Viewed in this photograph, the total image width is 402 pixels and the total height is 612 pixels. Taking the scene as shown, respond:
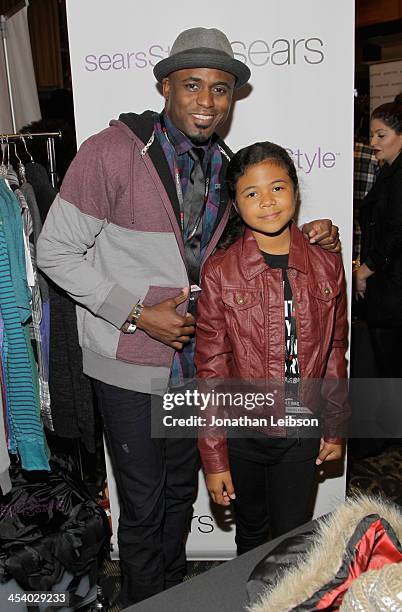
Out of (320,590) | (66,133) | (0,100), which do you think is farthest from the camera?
(0,100)

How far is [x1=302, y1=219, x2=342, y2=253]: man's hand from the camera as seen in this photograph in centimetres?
184

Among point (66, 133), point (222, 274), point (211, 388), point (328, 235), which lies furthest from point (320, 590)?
point (66, 133)

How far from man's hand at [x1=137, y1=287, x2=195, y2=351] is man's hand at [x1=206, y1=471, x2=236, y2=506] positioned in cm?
39

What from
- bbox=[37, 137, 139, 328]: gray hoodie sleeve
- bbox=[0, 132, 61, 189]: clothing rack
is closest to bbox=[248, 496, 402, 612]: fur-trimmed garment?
bbox=[37, 137, 139, 328]: gray hoodie sleeve

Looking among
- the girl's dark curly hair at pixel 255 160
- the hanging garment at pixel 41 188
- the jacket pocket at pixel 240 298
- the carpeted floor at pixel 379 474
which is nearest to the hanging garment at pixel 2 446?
the hanging garment at pixel 41 188

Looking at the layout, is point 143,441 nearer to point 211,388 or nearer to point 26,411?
point 211,388

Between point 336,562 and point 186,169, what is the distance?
1194 millimetres

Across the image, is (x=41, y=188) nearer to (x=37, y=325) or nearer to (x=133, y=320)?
(x=37, y=325)

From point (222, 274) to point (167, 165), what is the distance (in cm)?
36

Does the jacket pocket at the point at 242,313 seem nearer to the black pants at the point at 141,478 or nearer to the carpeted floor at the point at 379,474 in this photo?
the black pants at the point at 141,478

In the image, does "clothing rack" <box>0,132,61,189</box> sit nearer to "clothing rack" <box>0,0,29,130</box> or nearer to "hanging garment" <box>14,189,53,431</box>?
"hanging garment" <box>14,189,53,431</box>

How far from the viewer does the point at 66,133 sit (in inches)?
116

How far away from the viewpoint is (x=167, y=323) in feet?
5.76

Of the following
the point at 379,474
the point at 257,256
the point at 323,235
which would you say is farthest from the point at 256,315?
the point at 379,474
